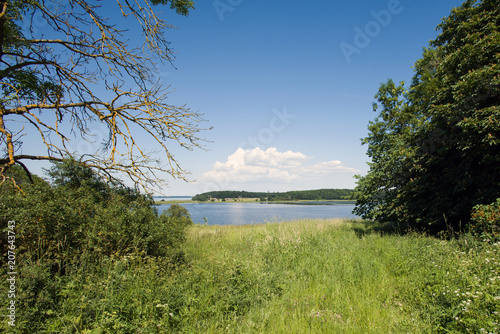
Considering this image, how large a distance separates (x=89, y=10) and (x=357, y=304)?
808 cm

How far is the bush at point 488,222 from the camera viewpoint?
629 cm

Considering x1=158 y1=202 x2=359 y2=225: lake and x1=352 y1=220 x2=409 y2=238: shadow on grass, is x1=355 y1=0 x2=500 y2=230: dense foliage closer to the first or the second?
x1=352 y1=220 x2=409 y2=238: shadow on grass

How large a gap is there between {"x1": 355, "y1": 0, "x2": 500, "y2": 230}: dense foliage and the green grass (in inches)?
161

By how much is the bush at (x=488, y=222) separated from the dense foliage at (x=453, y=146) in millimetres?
497

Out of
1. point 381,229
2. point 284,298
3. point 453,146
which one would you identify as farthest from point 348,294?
point 381,229

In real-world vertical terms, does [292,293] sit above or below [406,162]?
below

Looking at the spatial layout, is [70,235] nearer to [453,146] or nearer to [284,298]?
[284,298]

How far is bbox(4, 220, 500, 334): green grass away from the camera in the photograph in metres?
3.19

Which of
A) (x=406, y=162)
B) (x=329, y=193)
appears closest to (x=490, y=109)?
(x=406, y=162)

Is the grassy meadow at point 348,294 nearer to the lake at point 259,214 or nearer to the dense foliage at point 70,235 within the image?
the dense foliage at point 70,235

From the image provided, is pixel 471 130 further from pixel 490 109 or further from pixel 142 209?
pixel 142 209

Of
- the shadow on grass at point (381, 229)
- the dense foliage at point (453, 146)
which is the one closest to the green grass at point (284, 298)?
the dense foliage at point (453, 146)

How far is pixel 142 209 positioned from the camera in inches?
214

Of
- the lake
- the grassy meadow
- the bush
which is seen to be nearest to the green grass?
the grassy meadow
